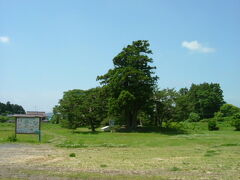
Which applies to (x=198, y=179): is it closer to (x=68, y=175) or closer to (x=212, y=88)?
(x=68, y=175)

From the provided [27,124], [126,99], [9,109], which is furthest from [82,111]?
[9,109]

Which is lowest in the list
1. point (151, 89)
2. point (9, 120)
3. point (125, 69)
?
point (9, 120)

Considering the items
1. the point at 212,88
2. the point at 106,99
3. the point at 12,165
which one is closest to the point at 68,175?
the point at 12,165

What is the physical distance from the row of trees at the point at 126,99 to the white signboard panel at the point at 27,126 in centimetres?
1876

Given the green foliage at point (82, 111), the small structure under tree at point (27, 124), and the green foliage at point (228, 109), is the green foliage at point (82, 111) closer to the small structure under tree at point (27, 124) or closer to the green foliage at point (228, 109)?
the small structure under tree at point (27, 124)

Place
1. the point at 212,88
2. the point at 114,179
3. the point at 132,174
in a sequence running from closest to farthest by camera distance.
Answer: the point at 114,179 < the point at 132,174 < the point at 212,88

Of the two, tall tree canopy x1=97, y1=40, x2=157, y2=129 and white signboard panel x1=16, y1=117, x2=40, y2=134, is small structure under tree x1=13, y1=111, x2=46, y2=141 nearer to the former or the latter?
white signboard panel x1=16, y1=117, x2=40, y2=134

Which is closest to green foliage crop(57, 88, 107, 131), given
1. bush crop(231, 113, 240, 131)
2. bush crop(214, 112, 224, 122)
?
bush crop(231, 113, 240, 131)

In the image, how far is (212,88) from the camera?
351 feet

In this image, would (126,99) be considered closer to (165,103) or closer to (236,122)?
(165,103)

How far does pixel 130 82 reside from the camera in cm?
4666

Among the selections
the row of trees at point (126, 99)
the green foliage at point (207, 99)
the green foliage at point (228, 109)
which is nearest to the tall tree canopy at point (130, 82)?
the row of trees at point (126, 99)

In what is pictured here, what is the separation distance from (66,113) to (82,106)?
2.83m

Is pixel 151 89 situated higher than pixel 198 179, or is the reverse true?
pixel 151 89
